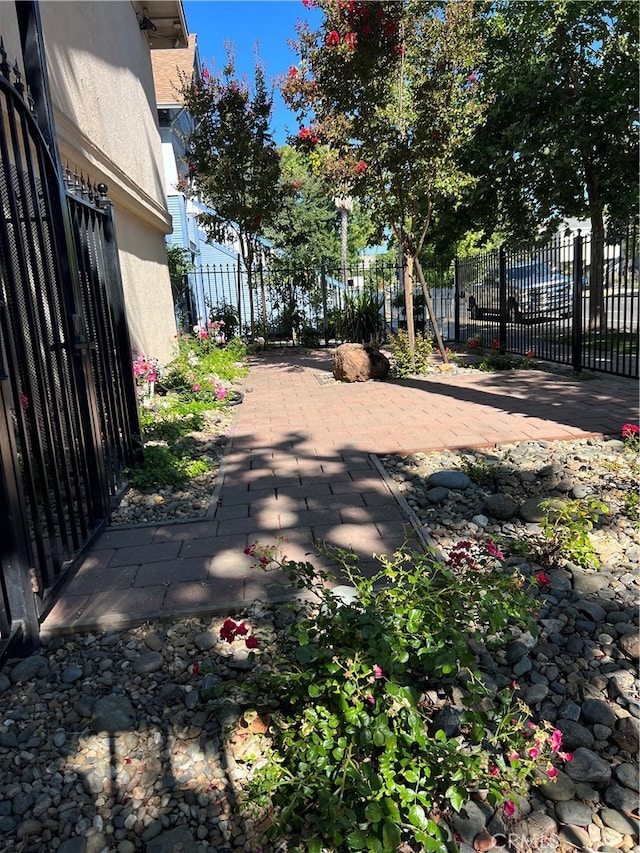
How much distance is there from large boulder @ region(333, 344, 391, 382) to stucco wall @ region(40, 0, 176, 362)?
9.31ft

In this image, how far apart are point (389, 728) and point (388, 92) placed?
8818 millimetres

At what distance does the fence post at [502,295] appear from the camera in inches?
412

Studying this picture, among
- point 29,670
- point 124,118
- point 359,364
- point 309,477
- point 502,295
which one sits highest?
point 124,118

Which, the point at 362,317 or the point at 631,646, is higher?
the point at 362,317

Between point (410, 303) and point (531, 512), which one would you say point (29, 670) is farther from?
point (410, 303)

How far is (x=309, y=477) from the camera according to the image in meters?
4.43

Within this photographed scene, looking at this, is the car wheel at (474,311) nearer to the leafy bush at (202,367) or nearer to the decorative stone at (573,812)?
the leafy bush at (202,367)

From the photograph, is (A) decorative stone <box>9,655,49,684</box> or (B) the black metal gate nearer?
(A) decorative stone <box>9,655,49,684</box>

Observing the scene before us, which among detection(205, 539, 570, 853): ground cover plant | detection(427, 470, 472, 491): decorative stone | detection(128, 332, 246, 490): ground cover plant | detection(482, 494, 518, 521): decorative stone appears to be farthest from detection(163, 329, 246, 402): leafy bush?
detection(205, 539, 570, 853): ground cover plant

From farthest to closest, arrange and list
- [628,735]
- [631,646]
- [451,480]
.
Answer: [451,480] → [631,646] → [628,735]

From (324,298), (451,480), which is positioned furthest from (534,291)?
(451,480)

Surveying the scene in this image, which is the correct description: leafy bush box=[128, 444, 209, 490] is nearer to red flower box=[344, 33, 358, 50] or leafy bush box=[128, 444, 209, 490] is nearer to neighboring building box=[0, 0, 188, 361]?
neighboring building box=[0, 0, 188, 361]

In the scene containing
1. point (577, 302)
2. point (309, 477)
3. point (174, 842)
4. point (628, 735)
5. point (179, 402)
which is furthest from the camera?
point (577, 302)

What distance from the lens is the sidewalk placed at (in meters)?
2.87
